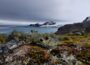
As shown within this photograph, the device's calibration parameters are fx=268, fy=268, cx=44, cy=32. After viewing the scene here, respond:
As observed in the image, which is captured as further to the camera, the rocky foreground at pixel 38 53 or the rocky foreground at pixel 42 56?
the rocky foreground at pixel 38 53

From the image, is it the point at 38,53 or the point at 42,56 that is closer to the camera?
the point at 42,56

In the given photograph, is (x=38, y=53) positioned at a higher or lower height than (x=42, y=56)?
higher

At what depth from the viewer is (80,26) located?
344 ft

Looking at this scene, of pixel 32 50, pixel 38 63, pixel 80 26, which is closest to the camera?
pixel 38 63

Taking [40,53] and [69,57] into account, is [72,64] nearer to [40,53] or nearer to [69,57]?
[69,57]

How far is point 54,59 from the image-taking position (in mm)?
29516

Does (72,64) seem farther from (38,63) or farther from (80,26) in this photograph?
(80,26)

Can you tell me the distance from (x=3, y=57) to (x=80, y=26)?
256ft

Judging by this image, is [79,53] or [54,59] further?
[79,53]

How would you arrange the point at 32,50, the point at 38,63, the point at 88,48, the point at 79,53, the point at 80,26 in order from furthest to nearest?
1. the point at 80,26
2. the point at 88,48
3. the point at 79,53
4. the point at 32,50
5. the point at 38,63

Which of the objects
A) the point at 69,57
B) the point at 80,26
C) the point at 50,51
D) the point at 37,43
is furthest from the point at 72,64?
the point at 80,26

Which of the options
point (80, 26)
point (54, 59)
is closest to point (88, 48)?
point (54, 59)

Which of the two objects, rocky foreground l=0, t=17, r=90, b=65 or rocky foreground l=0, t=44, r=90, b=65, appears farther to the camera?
rocky foreground l=0, t=17, r=90, b=65

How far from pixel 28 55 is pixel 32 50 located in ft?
4.11
